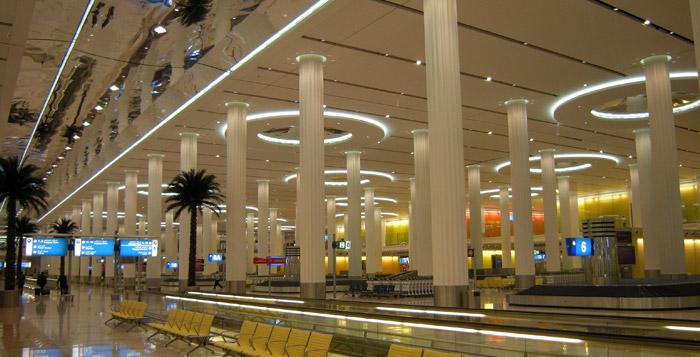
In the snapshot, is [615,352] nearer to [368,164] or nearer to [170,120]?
[170,120]

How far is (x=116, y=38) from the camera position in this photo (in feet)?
51.2

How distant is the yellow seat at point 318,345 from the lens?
8336mm

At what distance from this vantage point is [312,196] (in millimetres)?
17438

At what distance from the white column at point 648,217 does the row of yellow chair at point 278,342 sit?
525 inches

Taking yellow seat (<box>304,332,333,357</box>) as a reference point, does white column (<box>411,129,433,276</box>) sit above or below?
above

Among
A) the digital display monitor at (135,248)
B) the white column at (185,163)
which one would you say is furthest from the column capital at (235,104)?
the digital display monitor at (135,248)

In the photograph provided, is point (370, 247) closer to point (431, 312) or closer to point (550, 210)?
point (550, 210)

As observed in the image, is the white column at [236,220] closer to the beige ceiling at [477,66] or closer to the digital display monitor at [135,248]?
the beige ceiling at [477,66]

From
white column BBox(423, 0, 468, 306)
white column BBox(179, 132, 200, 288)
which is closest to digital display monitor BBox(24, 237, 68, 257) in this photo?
white column BBox(179, 132, 200, 288)

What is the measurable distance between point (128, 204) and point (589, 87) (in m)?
27.2

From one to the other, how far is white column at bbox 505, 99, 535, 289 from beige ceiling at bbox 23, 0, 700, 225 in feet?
6.03

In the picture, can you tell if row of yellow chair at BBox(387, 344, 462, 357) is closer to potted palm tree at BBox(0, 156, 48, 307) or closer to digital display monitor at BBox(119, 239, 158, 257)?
potted palm tree at BBox(0, 156, 48, 307)

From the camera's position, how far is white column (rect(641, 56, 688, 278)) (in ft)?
58.0

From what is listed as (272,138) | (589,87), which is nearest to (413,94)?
(589,87)
